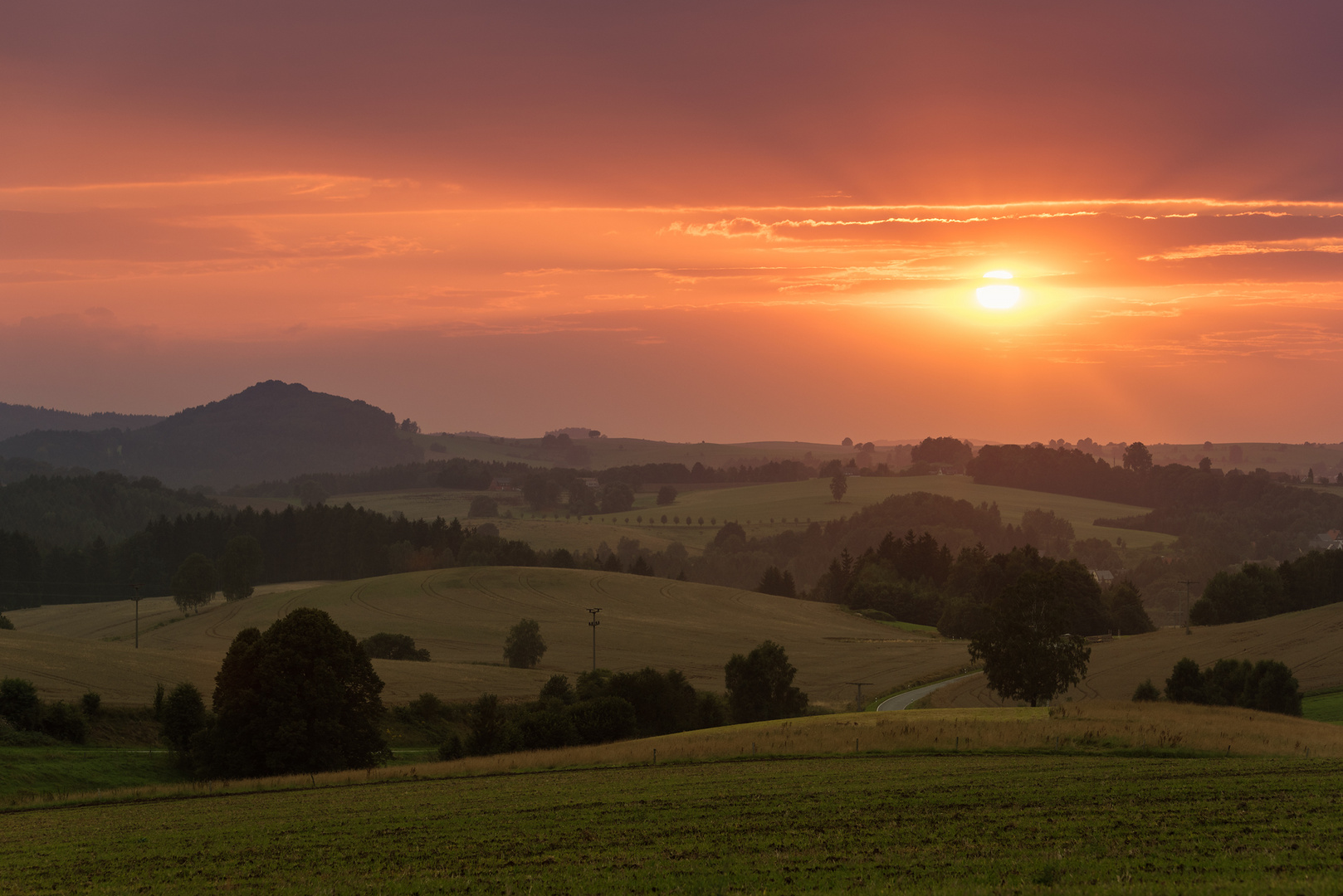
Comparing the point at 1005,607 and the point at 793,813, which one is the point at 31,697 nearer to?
the point at 793,813

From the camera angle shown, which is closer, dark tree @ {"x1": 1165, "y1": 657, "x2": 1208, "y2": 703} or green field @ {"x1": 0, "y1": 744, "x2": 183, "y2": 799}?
green field @ {"x1": 0, "y1": 744, "x2": 183, "y2": 799}

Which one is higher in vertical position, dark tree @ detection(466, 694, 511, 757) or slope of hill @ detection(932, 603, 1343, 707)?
dark tree @ detection(466, 694, 511, 757)

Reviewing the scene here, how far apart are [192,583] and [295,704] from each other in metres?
106

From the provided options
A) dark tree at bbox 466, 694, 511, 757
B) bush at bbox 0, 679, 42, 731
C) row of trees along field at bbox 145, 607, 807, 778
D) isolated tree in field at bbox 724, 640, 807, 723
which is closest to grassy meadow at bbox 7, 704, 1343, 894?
row of trees along field at bbox 145, 607, 807, 778

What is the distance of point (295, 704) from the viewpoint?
50.8 meters

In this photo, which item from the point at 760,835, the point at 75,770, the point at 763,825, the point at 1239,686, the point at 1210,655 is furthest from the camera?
the point at 1210,655

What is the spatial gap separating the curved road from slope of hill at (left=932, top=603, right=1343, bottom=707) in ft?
6.22

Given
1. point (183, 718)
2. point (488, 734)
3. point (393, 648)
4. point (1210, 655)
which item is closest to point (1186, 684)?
point (1210, 655)

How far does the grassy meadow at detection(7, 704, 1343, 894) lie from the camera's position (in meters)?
17.8

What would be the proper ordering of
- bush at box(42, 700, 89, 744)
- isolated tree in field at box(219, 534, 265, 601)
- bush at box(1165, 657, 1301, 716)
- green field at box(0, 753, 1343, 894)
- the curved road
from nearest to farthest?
1. green field at box(0, 753, 1343, 894)
2. bush at box(42, 700, 89, 744)
3. bush at box(1165, 657, 1301, 716)
4. the curved road
5. isolated tree in field at box(219, 534, 265, 601)

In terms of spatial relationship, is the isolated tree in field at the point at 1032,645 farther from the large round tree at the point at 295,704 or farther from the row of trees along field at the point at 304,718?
the large round tree at the point at 295,704

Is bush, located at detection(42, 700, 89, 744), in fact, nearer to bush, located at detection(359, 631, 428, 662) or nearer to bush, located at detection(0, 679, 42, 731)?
bush, located at detection(0, 679, 42, 731)

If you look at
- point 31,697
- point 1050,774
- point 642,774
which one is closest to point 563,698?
point 31,697

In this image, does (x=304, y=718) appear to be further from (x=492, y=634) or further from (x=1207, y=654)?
(x=1207, y=654)
